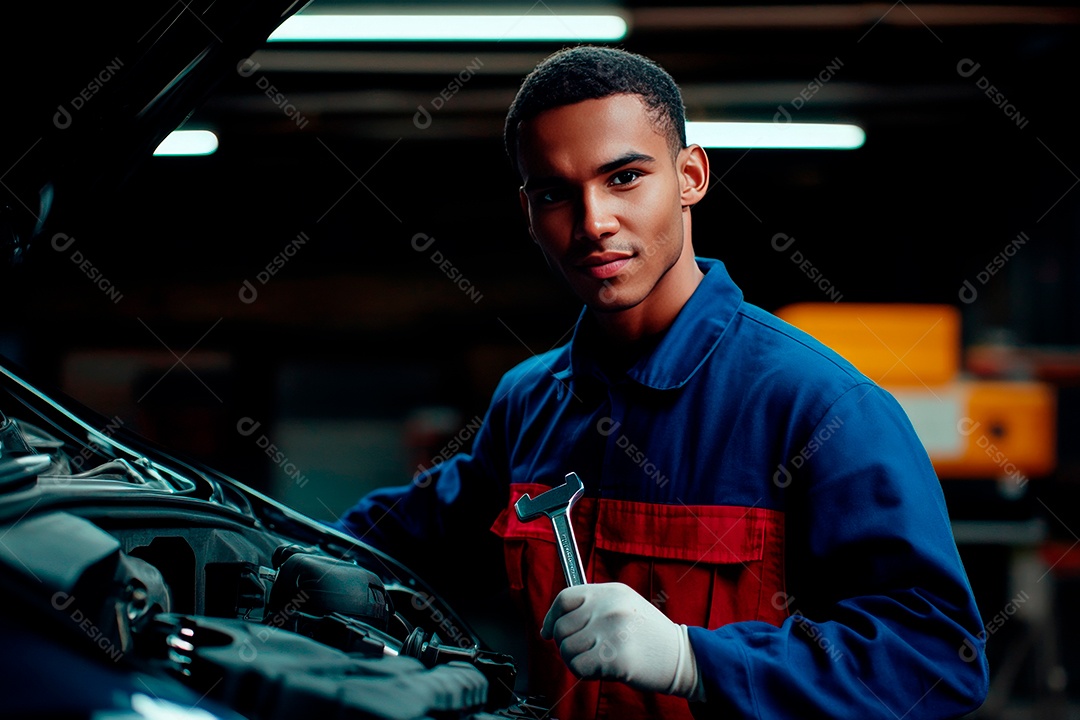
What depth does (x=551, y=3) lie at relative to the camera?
3006 mm

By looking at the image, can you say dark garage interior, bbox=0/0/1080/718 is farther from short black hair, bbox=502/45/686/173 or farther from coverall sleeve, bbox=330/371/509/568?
coverall sleeve, bbox=330/371/509/568

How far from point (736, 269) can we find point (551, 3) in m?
2.97

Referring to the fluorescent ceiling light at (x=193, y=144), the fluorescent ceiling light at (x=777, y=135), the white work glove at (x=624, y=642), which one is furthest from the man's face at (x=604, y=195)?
the fluorescent ceiling light at (x=193, y=144)

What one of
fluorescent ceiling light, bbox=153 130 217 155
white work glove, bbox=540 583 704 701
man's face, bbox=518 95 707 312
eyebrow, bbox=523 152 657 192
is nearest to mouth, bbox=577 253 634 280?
man's face, bbox=518 95 707 312

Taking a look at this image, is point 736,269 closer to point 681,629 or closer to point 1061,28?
point 1061,28

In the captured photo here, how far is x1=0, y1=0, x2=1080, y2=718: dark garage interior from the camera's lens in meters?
3.60

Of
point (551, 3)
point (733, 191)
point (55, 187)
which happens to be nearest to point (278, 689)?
point (55, 187)

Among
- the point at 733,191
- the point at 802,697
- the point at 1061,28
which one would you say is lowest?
the point at 802,697

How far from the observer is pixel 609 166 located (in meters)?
1.05

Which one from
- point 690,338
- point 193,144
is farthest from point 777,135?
point 690,338

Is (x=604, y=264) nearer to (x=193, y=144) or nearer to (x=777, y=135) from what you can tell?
(x=777, y=135)

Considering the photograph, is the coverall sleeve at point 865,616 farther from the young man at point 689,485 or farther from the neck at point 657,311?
the neck at point 657,311

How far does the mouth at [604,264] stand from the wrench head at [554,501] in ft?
0.91

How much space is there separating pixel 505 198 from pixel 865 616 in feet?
15.8
